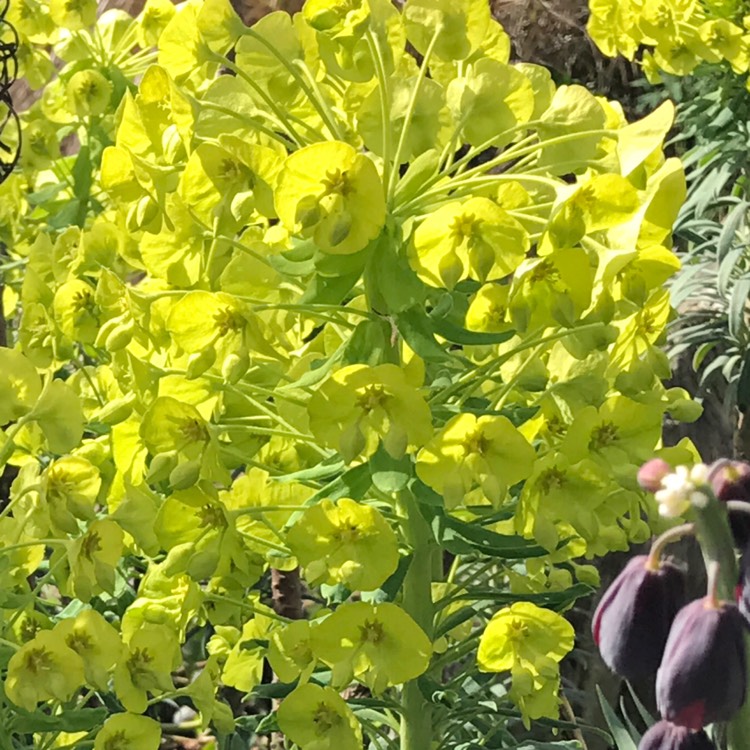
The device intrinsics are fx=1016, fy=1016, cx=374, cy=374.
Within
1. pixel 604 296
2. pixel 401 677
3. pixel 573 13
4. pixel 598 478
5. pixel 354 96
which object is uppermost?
pixel 354 96

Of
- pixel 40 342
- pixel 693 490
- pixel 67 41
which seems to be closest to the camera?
pixel 693 490

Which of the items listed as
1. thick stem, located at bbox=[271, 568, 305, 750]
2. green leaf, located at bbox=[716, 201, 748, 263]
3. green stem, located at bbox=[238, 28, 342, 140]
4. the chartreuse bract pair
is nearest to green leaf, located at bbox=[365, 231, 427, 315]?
the chartreuse bract pair

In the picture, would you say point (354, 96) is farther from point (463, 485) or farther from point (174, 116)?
point (463, 485)

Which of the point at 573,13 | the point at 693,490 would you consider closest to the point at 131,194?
the point at 693,490

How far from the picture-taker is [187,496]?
2.64 ft

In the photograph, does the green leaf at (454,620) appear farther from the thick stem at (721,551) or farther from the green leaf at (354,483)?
the thick stem at (721,551)

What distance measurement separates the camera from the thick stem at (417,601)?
872mm

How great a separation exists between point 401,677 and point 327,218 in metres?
0.37

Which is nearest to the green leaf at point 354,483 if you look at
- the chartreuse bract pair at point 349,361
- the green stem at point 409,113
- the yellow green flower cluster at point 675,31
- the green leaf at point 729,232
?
the chartreuse bract pair at point 349,361

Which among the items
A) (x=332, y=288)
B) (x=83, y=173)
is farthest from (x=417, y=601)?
(x=83, y=173)

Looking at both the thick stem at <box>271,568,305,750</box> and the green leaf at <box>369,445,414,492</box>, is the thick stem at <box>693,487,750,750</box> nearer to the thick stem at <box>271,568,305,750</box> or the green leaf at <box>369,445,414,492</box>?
the green leaf at <box>369,445,414,492</box>

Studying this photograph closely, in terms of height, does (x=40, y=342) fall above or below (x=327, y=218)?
below

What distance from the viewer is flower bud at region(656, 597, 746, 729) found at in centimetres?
49

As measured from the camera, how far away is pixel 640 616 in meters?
0.56
